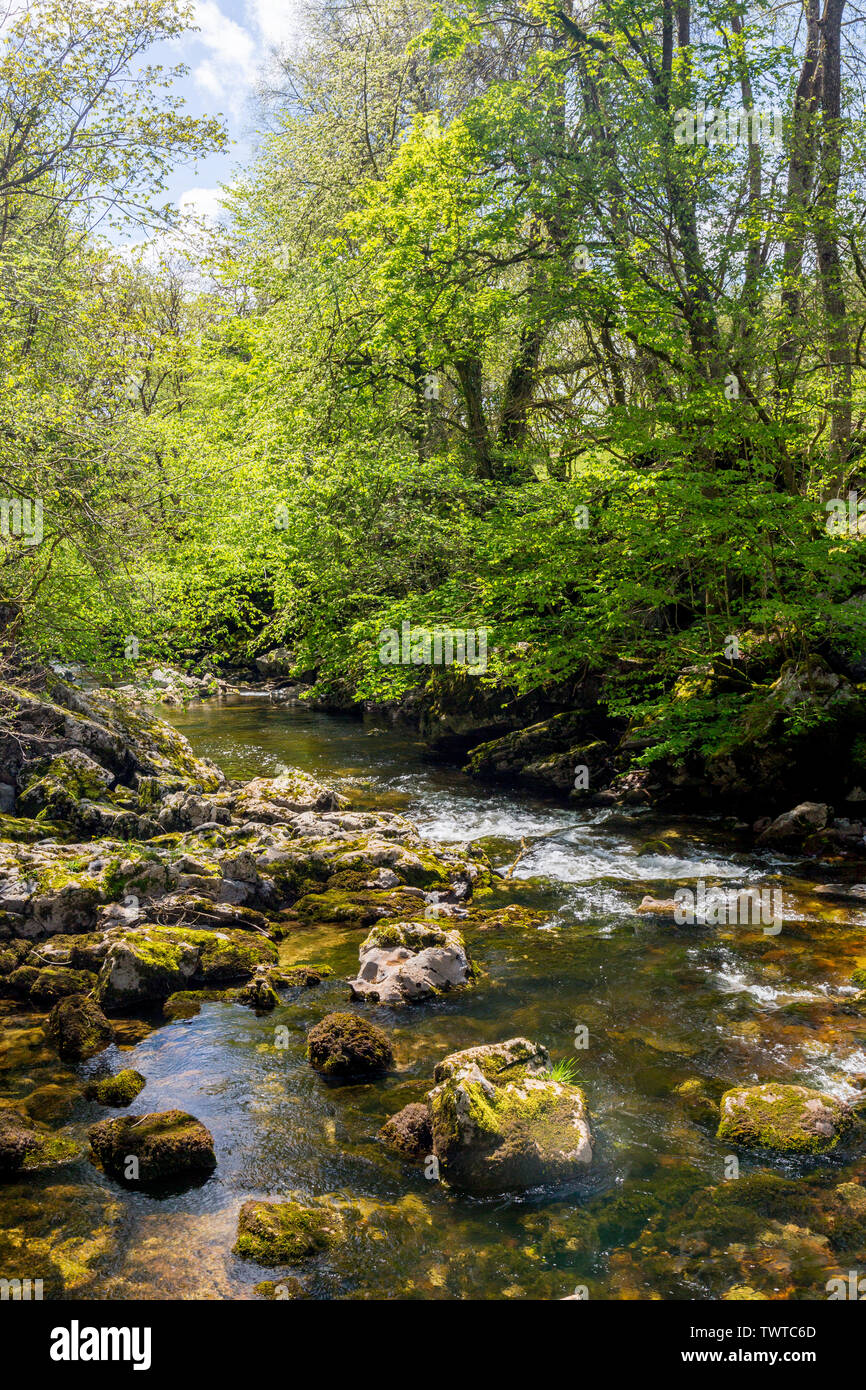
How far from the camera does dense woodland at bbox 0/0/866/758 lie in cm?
1026

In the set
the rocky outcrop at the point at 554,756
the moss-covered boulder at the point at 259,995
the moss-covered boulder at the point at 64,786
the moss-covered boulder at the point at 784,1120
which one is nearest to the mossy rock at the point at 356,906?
the moss-covered boulder at the point at 259,995

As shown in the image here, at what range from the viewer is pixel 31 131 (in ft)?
29.1

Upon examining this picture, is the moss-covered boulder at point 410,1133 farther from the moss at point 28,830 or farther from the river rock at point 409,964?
the moss at point 28,830

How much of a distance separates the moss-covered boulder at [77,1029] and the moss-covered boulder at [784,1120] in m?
5.58

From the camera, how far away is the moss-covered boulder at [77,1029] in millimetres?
7680

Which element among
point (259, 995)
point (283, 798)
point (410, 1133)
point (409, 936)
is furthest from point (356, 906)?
point (410, 1133)

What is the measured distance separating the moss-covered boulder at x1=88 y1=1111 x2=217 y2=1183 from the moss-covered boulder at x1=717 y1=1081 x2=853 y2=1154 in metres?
3.93

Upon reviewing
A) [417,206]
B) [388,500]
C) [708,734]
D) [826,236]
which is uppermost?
[417,206]

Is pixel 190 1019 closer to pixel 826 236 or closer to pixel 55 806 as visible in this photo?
pixel 55 806

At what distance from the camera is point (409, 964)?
923 cm

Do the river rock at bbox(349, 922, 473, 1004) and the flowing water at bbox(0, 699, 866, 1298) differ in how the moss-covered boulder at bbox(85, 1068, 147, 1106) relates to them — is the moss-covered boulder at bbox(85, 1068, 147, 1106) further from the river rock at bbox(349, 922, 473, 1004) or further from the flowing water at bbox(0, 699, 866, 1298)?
the river rock at bbox(349, 922, 473, 1004)
